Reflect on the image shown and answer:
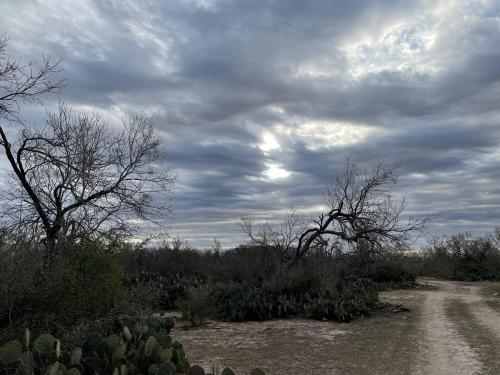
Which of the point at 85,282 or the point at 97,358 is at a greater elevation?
the point at 85,282

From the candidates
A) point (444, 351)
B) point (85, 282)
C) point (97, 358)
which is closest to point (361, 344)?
point (444, 351)

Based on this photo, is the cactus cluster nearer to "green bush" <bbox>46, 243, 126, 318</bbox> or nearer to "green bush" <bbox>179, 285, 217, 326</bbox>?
"green bush" <bbox>46, 243, 126, 318</bbox>

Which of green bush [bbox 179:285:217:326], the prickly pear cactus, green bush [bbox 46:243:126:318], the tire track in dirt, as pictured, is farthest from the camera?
green bush [bbox 179:285:217:326]

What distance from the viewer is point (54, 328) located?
684 cm

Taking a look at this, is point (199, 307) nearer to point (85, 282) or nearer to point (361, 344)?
point (361, 344)

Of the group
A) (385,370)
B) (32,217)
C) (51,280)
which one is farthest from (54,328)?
(32,217)

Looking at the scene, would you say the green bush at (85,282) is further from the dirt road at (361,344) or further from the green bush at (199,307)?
the green bush at (199,307)

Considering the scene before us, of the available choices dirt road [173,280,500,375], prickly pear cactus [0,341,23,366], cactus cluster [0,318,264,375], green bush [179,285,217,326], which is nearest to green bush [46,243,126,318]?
cactus cluster [0,318,264,375]

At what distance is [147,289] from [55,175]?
9.65 m

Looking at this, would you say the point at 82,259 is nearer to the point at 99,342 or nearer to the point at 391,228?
the point at 99,342

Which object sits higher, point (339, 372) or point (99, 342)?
point (99, 342)

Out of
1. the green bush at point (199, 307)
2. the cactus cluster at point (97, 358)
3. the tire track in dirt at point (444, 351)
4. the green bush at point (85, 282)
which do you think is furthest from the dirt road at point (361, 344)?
the cactus cluster at point (97, 358)

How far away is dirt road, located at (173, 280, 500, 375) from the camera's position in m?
8.52

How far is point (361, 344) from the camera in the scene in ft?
34.5
